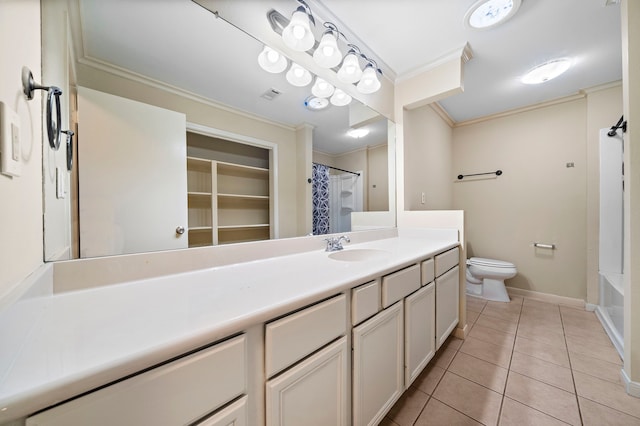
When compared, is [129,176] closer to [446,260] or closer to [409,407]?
[409,407]

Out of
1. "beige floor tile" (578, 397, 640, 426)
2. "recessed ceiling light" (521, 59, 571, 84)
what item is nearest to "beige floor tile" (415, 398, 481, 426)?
"beige floor tile" (578, 397, 640, 426)

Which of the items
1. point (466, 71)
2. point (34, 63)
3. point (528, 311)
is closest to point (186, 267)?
point (34, 63)

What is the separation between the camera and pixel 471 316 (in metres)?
2.12

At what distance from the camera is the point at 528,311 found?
2211 mm

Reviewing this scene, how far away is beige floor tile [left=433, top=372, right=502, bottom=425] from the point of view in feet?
3.62

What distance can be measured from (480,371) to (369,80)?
2.07 meters

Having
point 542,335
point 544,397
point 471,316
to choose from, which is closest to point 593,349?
point 542,335

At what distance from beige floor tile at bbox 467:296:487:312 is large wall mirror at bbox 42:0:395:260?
2.06 meters

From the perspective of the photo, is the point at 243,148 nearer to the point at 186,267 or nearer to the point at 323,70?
the point at 186,267

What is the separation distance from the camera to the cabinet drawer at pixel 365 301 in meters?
0.81

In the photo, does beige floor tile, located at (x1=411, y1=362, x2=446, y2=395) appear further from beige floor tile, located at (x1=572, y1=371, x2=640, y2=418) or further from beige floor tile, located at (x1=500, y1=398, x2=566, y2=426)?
beige floor tile, located at (x1=572, y1=371, x2=640, y2=418)

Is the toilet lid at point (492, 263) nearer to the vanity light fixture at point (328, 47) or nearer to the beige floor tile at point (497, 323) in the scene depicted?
the beige floor tile at point (497, 323)

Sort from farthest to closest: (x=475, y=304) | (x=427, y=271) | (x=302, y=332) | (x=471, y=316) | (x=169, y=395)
Answer: 1. (x=475, y=304)
2. (x=471, y=316)
3. (x=427, y=271)
4. (x=302, y=332)
5. (x=169, y=395)

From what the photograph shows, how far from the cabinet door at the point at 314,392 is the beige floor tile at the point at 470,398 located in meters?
0.76
